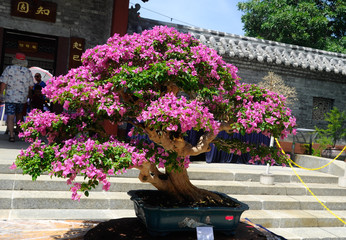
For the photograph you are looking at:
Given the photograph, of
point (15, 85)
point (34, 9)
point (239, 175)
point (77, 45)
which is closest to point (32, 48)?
point (34, 9)

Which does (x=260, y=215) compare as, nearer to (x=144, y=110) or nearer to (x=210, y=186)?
(x=210, y=186)

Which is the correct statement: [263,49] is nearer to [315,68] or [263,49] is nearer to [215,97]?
[315,68]

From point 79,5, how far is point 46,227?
5768mm

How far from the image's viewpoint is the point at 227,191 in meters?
5.77

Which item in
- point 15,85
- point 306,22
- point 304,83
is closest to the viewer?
point 15,85

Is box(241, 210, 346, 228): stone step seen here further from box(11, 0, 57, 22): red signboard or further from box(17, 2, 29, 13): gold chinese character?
box(17, 2, 29, 13): gold chinese character

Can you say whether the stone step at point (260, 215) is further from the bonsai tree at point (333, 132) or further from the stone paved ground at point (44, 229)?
the bonsai tree at point (333, 132)

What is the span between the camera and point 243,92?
317 cm

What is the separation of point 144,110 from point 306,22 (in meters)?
13.6

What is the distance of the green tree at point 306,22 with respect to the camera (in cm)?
1455

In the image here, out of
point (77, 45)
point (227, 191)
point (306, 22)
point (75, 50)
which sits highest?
point (306, 22)

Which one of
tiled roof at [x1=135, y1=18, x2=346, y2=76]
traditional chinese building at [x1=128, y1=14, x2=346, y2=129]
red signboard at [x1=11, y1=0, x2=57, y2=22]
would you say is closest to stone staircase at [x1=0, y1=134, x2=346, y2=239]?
red signboard at [x1=11, y1=0, x2=57, y2=22]

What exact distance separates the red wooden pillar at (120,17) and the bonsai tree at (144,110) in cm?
400

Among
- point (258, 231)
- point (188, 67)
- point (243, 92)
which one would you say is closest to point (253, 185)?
point (258, 231)
